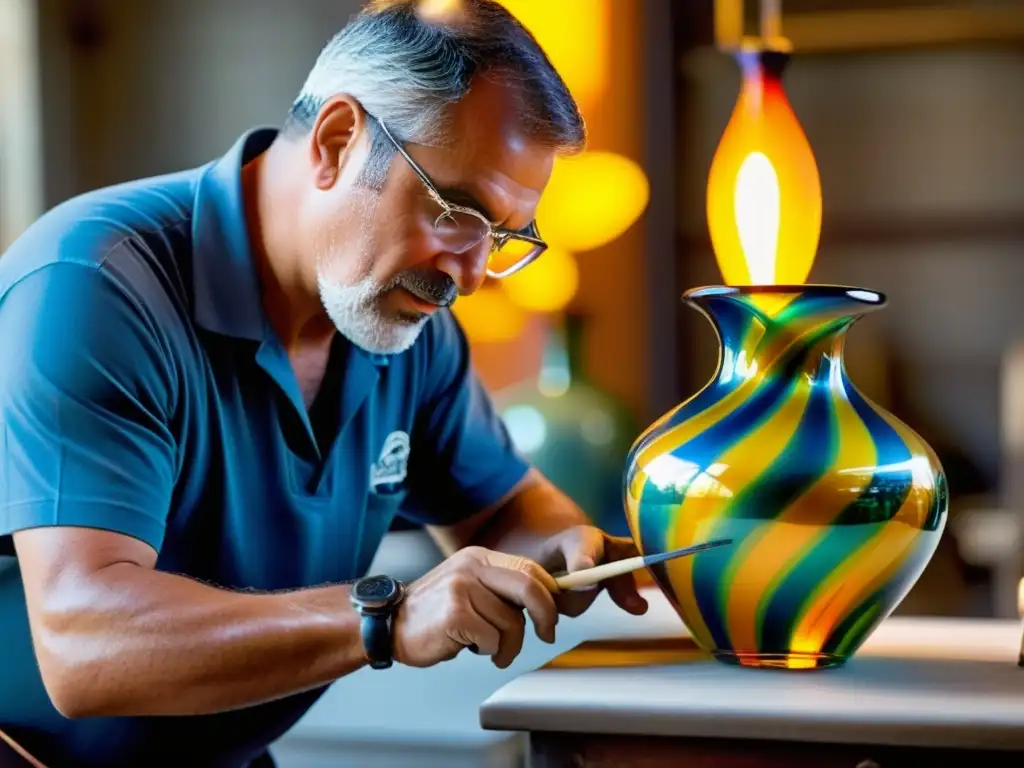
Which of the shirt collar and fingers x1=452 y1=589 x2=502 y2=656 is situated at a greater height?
the shirt collar

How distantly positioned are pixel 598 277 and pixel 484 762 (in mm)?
1361

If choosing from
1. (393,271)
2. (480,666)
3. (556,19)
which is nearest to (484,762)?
(480,666)

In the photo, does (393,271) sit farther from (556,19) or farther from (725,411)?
(556,19)

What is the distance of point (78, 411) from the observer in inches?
41.6

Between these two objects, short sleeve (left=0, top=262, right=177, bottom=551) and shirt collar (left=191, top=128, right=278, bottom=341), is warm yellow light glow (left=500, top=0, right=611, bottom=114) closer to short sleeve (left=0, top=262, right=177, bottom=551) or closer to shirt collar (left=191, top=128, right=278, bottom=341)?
shirt collar (left=191, top=128, right=278, bottom=341)

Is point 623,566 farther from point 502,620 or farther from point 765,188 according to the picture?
point 765,188

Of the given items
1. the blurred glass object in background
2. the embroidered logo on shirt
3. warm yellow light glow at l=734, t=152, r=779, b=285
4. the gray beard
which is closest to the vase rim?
warm yellow light glow at l=734, t=152, r=779, b=285

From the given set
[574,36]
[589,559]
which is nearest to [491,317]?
[574,36]

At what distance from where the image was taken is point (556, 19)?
2791mm

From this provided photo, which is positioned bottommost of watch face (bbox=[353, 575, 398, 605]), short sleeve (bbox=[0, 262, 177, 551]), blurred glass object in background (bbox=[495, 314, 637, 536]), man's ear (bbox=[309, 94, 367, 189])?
blurred glass object in background (bbox=[495, 314, 637, 536])

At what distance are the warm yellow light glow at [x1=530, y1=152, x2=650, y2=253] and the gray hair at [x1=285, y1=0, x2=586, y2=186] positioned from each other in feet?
3.89

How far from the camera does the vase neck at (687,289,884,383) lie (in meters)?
0.99

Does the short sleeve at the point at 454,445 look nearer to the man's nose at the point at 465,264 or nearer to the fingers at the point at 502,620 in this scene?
the man's nose at the point at 465,264

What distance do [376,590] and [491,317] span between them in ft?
7.10
